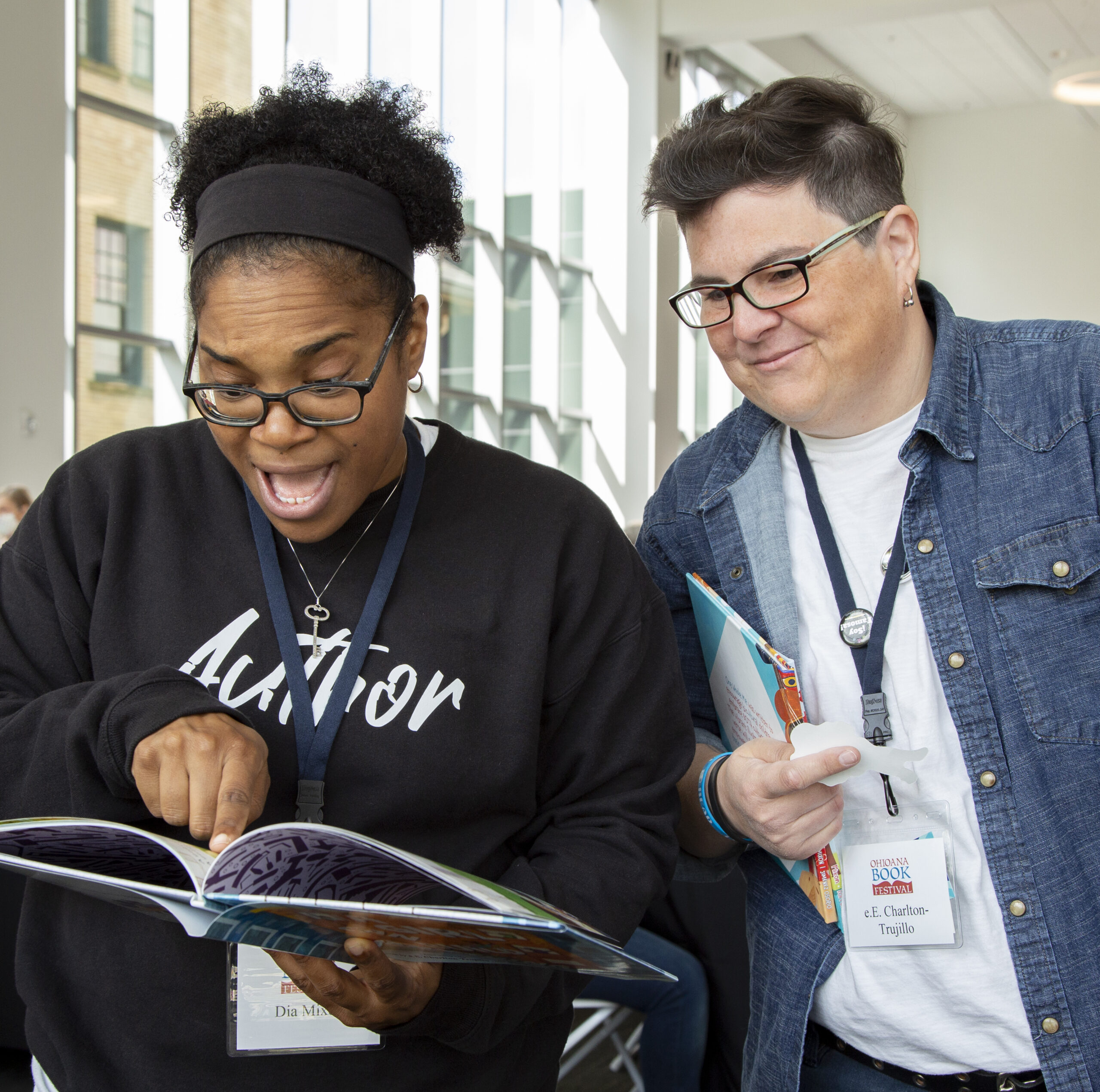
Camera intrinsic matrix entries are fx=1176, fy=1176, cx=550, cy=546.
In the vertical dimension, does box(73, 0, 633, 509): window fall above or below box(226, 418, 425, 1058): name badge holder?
above

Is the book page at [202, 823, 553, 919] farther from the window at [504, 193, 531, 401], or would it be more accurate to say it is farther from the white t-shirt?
the window at [504, 193, 531, 401]

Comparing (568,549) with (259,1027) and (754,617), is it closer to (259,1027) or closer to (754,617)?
(754,617)

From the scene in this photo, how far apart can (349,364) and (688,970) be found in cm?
A: 213

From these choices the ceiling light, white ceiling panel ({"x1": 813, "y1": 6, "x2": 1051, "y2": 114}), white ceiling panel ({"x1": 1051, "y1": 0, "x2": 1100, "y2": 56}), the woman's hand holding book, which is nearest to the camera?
the woman's hand holding book

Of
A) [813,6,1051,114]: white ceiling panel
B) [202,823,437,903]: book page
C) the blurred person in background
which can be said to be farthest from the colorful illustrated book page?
[813,6,1051,114]: white ceiling panel

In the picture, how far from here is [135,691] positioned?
1.05 metres

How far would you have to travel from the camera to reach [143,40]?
245 inches

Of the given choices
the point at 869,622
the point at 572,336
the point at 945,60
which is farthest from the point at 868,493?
the point at 945,60

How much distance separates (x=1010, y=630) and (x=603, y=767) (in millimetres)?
506

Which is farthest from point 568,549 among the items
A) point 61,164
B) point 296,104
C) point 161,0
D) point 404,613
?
point 161,0

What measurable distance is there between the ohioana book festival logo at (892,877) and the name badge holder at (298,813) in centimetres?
59

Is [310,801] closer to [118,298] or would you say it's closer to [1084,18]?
[118,298]

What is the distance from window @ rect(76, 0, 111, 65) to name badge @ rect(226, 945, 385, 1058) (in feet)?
19.2

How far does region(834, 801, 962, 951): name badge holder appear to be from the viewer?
131 cm
